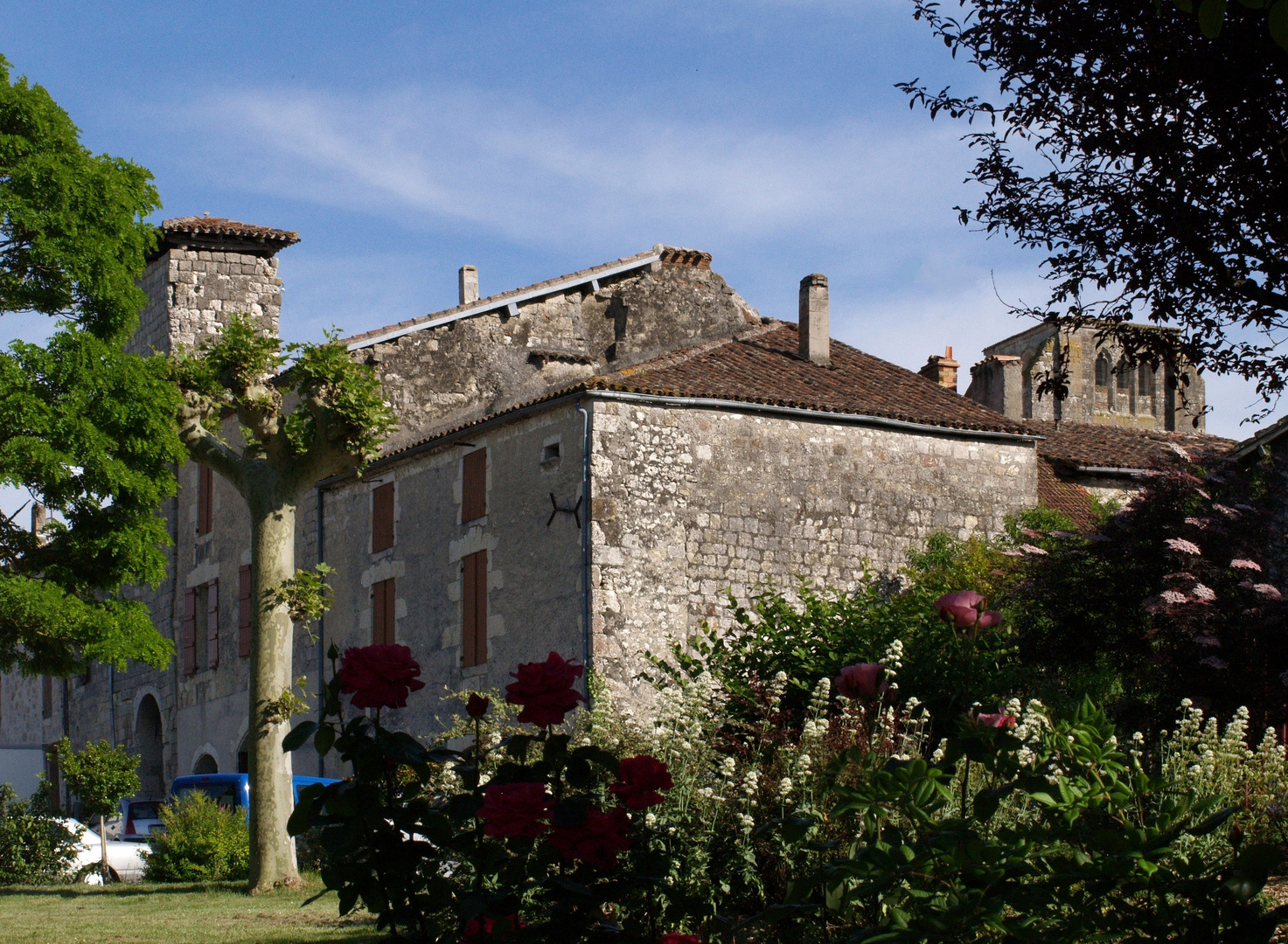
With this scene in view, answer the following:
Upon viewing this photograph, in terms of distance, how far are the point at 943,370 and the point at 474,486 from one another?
887 cm

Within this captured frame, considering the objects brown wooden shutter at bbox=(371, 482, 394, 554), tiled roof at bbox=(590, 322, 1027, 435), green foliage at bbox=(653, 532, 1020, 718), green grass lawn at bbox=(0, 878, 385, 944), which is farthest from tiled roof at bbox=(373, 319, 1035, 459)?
green grass lawn at bbox=(0, 878, 385, 944)

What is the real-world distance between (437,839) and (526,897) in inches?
84.4

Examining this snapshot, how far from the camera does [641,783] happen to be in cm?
417

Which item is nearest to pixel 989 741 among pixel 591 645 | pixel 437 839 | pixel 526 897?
pixel 437 839

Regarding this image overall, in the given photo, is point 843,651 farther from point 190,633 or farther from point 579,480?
point 190,633

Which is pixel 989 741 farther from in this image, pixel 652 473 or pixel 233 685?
pixel 233 685

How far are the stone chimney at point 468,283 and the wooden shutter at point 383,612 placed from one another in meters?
6.70

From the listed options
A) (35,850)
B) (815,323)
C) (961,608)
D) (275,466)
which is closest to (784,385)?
(815,323)

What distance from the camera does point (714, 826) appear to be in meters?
6.66

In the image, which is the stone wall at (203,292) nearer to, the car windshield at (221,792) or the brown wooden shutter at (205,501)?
the brown wooden shutter at (205,501)

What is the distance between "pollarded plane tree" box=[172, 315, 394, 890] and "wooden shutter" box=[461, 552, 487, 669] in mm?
5889

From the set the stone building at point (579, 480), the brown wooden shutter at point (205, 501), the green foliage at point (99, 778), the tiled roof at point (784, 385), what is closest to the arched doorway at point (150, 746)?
the stone building at point (579, 480)

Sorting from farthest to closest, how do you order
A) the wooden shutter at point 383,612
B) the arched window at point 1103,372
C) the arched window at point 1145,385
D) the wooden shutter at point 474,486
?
1. the arched window at point 1145,385
2. the arched window at point 1103,372
3. the wooden shutter at point 383,612
4. the wooden shutter at point 474,486

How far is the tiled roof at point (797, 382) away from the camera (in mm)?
17391
